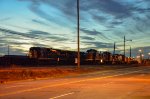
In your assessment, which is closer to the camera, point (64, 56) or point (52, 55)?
point (52, 55)

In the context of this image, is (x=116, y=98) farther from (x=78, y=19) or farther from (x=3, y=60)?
(x=3, y=60)

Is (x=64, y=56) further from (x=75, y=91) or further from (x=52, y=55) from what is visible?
(x=75, y=91)

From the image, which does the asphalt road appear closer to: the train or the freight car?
the train

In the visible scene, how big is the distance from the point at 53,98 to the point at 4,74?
2483 cm

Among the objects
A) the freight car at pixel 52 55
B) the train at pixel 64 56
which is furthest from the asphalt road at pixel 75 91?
the freight car at pixel 52 55

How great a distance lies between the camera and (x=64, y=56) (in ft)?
310

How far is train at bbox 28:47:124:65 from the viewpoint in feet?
265

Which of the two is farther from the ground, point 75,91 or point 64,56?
point 64,56

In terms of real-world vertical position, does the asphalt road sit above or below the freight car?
below

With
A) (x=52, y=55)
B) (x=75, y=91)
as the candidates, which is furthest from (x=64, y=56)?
(x=75, y=91)

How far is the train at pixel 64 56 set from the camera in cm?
8081

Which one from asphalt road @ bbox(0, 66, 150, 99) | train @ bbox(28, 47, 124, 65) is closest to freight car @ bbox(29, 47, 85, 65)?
train @ bbox(28, 47, 124, 65)

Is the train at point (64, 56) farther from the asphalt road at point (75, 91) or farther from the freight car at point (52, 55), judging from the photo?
the asphalt road at point (75, 91)

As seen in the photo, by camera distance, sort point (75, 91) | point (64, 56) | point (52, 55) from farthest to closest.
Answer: point (64, 56), point (52, 55), point (75, 91)
